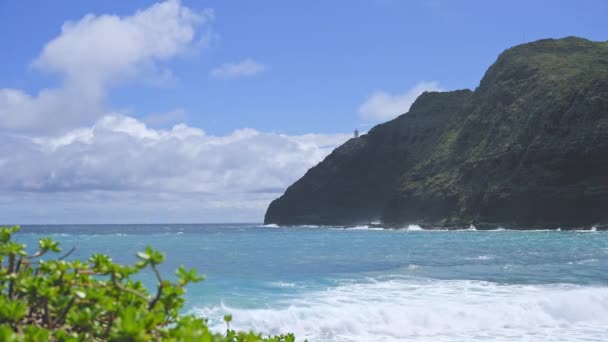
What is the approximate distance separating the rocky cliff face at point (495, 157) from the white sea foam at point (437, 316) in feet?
206

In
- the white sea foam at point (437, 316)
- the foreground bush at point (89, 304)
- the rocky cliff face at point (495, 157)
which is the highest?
the rocky cliff face at point (495, 157)

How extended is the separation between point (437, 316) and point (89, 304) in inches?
436

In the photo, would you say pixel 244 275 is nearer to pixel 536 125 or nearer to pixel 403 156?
pixel 536 125

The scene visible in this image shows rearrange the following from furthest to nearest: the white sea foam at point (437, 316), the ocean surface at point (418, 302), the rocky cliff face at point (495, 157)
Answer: the rocky cliff face at point (495, 157)
the ocean surface at point (418, 302)
the white sea foam at point (437, 316)

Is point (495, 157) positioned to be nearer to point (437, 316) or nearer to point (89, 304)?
point (437, 316)

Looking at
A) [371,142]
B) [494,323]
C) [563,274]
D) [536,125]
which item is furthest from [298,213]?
[494,323]

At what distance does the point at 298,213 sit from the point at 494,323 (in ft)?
411

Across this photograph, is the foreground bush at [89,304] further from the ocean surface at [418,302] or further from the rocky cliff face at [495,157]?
the rocky cliff face at [495,157]

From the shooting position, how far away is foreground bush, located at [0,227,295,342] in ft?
7.20

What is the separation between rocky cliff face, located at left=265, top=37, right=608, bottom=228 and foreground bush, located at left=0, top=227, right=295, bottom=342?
249 feet

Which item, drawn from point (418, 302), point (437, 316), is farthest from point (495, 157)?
point (437, 316)

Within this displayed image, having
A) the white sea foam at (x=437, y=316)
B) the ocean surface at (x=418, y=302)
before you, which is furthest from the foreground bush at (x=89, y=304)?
the ocean surface at (x=418, y=302)

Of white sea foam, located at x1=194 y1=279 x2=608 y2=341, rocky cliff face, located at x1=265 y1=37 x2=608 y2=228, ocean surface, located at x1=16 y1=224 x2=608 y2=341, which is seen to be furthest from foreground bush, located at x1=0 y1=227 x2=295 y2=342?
rocky cliff face, located at x1=265 y1=37 x2=608 y2=228

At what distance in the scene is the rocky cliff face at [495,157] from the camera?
72.4 m
